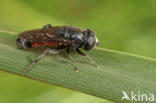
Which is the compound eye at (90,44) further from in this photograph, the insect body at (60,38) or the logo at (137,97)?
the logo at (137,97)

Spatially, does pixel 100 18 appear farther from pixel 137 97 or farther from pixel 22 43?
pixel 137 97

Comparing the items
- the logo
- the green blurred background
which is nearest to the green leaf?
the logo

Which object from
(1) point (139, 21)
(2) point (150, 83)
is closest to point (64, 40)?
(2) point (150, 83)

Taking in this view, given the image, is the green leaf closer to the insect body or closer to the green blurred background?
the insect body

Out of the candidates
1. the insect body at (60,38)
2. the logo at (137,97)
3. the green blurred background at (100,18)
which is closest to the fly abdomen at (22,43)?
the insect body at (60,38)

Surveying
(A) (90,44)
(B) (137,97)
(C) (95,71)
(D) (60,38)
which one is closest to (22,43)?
(D) (60,38)

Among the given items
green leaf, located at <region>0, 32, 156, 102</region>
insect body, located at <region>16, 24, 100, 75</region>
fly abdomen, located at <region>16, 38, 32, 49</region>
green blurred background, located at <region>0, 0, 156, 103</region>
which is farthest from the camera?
green blurred background, located at <region>0, 0, 156, 103</region>
